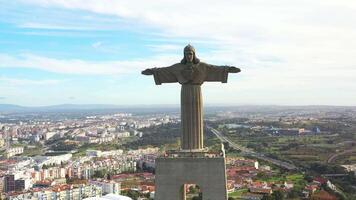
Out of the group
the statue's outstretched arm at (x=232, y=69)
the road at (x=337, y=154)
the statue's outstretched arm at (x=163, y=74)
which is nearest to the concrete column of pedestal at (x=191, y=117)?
the statue's outstretched arm at (x=163, y=74)

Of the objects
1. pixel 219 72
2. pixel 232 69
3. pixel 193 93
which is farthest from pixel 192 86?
pixel 232 69

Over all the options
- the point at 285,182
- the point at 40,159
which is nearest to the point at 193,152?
the point at 285,182

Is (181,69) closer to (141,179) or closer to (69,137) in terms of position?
(141,179)

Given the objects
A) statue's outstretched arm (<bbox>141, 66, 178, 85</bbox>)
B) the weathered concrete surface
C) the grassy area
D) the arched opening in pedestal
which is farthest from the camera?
the grassy area

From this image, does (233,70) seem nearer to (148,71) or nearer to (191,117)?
(191,117)

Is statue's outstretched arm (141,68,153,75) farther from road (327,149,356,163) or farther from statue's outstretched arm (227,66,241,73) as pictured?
road (327,149,356,163)

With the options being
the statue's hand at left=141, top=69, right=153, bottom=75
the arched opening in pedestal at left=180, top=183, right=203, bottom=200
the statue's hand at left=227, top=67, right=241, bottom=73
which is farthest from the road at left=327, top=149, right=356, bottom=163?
the statue's hand at left=141, top=69, right=153, bottom=75

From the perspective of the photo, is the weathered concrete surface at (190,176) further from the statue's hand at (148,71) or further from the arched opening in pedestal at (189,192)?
the statue's hand at (148,71)
